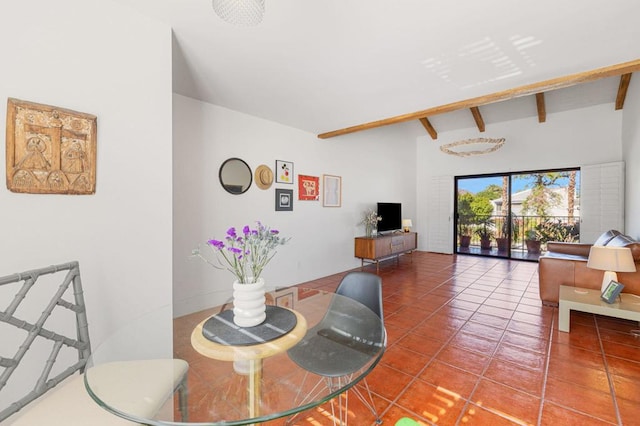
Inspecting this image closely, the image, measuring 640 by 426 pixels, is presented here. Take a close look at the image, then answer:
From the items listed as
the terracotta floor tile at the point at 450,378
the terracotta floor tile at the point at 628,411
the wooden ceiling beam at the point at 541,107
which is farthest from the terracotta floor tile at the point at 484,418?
the wooden ceiling beam at the point at 541,107

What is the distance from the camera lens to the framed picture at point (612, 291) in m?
2.53

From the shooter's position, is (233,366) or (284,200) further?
(284,200)

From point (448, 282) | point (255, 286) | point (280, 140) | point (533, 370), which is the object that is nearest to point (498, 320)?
point (533, 370)

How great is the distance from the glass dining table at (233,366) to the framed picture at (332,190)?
3.45 metres

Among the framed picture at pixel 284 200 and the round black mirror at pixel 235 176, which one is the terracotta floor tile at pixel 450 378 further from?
the round black mirror at pixel 235 176

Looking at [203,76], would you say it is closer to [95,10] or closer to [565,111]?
[95,10]

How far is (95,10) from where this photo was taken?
1689 millimetres

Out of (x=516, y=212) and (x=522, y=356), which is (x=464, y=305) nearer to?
(x=522, y=356)

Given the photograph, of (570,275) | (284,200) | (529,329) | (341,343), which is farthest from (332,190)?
(341,343)

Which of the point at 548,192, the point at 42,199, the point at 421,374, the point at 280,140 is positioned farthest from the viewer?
the point at 548,192

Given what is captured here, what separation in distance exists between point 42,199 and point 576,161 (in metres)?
7.89

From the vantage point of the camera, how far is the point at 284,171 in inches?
165

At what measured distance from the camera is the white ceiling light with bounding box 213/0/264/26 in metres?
1.31

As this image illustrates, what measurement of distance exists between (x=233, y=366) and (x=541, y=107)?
699 cm
